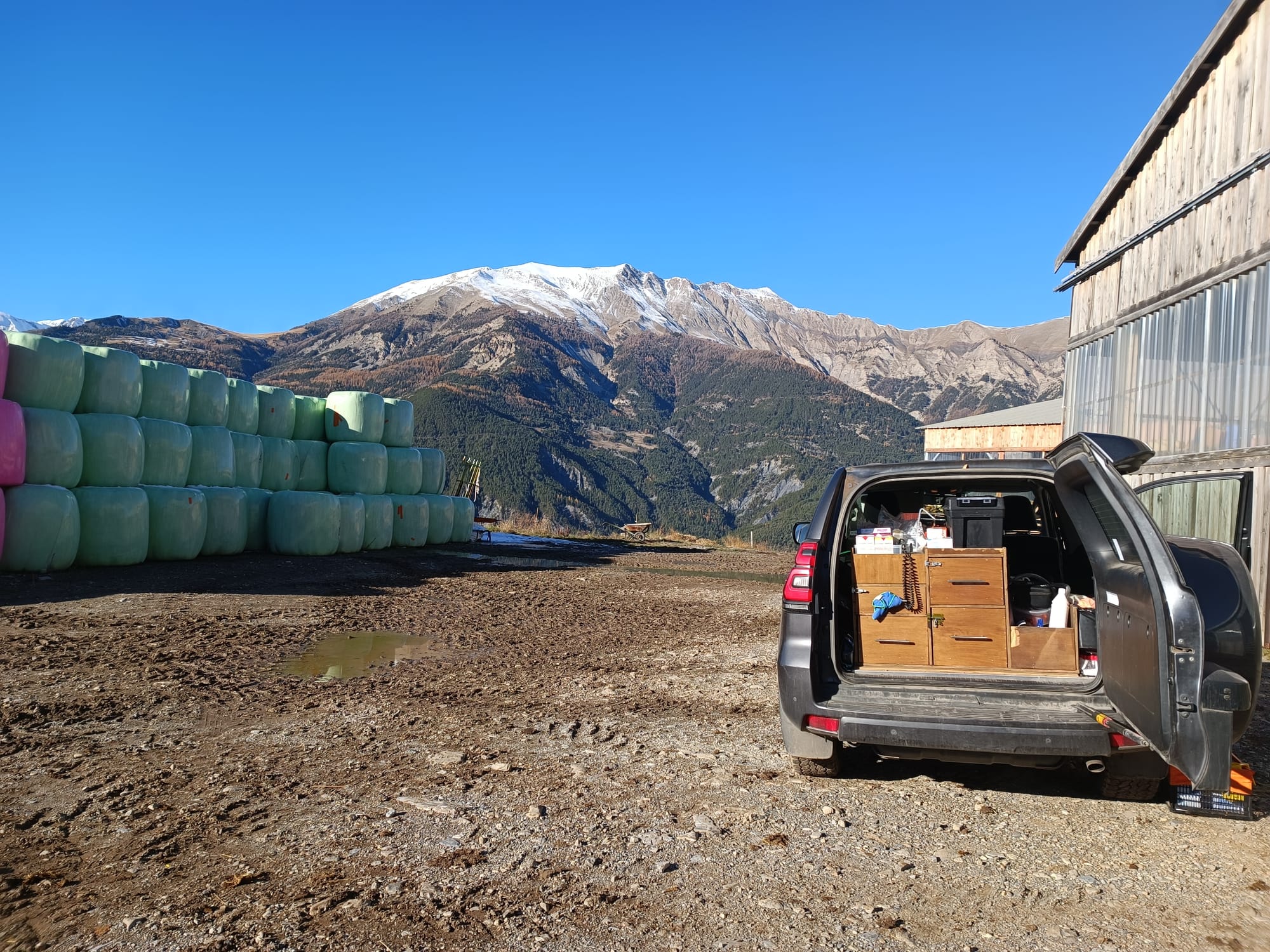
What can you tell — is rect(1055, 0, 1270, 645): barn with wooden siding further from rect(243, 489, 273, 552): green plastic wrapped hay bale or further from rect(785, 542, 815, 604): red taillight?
rect(243, 489, 273, 552): green plastic wrapped hay bale

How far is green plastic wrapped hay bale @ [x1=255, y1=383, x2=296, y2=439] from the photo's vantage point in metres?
18.9

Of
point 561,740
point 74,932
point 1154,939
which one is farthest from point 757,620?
point 74,932

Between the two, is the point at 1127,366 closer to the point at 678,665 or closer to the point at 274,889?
the point at 678,665

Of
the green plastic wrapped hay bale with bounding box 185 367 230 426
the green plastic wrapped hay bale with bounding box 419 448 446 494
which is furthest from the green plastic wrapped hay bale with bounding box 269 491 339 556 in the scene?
the green plastic wrapped hay bale with bounding box 419 448 446 494

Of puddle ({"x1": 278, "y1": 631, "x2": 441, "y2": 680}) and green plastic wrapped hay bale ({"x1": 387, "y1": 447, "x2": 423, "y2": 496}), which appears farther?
green plastic wrapped hay bale ({"x1": 387, "y1": 447, "x2": 423, "y2": 496})

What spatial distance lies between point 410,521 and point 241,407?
4859 millimetres

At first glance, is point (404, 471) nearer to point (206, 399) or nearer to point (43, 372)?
point (206, 399)

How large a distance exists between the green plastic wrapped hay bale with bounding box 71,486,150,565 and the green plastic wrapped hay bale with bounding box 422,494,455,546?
799 centimetres

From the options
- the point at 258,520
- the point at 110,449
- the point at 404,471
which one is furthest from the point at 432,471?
the point at 110,449

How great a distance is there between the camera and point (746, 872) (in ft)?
12.1

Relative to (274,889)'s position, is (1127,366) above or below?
above

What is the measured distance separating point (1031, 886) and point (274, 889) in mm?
2846

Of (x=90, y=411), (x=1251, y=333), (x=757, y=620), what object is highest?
(x=1251, y=333)

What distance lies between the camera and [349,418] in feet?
66.8
